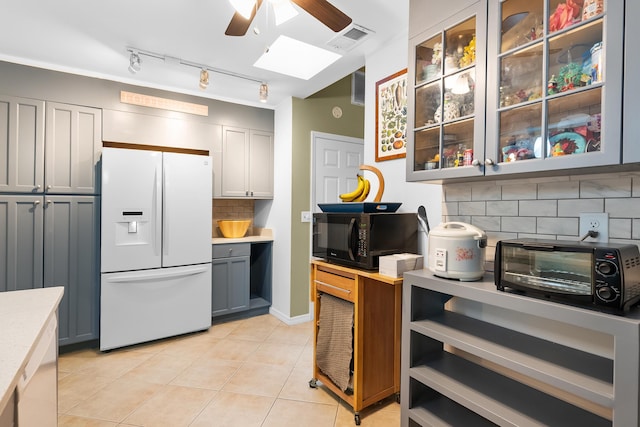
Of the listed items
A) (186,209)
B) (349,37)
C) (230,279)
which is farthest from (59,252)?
(349,37)

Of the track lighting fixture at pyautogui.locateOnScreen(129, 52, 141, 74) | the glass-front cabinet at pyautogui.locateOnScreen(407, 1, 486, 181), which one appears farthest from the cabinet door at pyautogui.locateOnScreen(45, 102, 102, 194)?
the glass-front cabinet at pyautogui.locateOnScreen(407, 1, 486, 181)

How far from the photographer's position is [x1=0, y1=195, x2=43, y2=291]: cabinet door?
251 centimetres

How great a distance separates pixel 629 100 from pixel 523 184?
0.62m

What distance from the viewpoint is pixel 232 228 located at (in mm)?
3607

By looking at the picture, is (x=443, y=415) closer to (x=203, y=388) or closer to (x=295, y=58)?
(x=203, y=388)

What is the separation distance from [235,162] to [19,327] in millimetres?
2645

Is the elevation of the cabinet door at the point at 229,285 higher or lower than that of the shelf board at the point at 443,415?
higher

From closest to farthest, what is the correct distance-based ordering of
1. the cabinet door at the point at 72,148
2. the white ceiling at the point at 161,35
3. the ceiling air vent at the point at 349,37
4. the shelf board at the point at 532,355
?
the shelf board at the point at 532,355 < the white ceiling at the point at 161,35 < the ceiling air vent at the point at 349,37 < the cabinet door at the point at 72,148

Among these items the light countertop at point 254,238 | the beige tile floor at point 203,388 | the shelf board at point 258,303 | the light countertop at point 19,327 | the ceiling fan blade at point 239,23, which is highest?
the ceiling fan blade at point 239,23

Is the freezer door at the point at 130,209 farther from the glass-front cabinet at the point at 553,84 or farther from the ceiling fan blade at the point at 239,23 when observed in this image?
the glass-front cabinet at the point at 553,84

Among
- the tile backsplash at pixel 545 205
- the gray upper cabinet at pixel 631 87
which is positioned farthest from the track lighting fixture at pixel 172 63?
the gray upper cabinet at pixel 631 87

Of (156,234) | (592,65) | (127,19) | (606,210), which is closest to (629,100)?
(592,65)

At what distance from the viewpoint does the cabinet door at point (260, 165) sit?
3629mm

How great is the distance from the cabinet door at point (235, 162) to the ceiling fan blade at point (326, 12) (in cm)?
207
